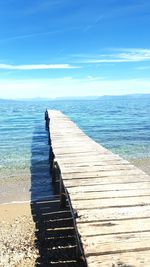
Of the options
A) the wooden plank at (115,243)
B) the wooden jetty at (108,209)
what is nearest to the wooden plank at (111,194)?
the wooden jetty at (108,209)

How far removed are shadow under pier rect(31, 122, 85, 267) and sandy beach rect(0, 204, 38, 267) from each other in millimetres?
151

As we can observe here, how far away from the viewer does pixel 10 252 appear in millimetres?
8133

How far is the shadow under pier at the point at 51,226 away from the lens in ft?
25.9

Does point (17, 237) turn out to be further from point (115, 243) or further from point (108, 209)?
point (115, 243)

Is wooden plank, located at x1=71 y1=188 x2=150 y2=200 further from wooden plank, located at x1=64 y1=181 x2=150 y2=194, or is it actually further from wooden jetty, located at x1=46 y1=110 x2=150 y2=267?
wooden plank, located at x1=64 y1=181 x2=150 y2=194

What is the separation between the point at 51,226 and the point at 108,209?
12.9ft

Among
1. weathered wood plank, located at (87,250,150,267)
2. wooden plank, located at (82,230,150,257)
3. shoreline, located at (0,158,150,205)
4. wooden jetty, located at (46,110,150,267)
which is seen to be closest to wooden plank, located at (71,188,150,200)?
wooden jetty, located at (46,110,150,267)

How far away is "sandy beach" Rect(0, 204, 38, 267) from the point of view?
25.5 ft

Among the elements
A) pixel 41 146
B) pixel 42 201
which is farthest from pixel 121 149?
pixel 42 201

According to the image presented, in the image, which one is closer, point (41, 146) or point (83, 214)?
point (83, 214)

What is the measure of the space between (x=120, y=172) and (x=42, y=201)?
401 cm

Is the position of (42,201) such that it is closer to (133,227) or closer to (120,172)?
(120,172)

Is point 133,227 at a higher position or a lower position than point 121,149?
higher

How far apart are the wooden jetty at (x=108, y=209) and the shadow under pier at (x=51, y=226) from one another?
1.64 feet
